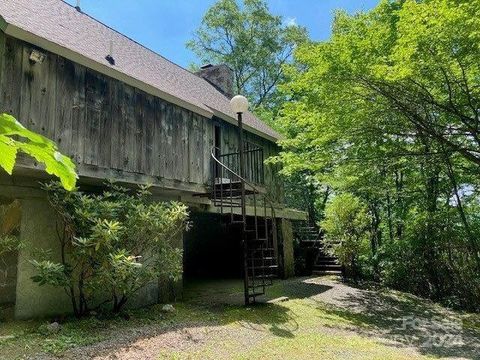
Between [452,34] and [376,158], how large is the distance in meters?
3.71

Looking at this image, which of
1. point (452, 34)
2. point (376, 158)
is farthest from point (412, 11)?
point (376, 158)

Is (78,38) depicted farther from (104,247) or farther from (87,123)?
(104,247)

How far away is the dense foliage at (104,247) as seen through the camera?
18.4 ft

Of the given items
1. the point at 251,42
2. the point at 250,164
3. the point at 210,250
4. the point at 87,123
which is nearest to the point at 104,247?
the point at 87,123

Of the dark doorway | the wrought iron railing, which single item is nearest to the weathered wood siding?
the wrought iron railing

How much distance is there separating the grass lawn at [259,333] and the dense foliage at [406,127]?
2.02m

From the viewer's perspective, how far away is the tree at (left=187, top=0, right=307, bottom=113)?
24188mm

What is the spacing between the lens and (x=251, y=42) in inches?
962

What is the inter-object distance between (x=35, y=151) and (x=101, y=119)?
6.03 meters

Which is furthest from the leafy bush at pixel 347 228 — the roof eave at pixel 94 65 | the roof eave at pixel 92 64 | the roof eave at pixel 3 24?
the roof eave at pixel 3 24

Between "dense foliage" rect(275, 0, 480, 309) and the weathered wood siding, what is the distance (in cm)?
267

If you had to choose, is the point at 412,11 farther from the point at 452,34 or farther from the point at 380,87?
the point at 380,87

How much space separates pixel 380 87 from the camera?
7293 millimetres

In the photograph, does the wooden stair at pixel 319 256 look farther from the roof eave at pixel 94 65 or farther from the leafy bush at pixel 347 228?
the roof eave at pixel 94 65
